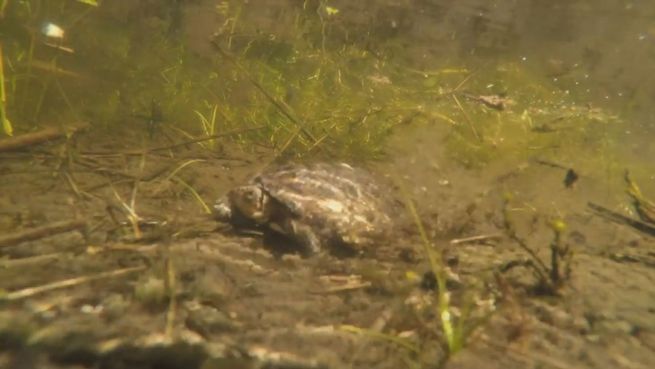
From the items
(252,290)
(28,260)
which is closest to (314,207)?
(252,290)

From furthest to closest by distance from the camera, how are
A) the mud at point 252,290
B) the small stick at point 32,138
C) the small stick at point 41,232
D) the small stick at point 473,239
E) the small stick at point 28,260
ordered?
the small stick at point 32,138 < the small stick at point 473,239 < the small stick at point 41,232 < the small stick at point 28,260 < the mud at point 252,290

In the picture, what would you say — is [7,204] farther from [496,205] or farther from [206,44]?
[206,44]

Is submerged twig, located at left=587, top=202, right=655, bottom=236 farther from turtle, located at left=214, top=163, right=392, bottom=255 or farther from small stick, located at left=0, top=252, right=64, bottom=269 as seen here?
small stick, located at left=0, top=252, right=64, bottom=269

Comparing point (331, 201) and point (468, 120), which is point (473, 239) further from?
point (468, 120)

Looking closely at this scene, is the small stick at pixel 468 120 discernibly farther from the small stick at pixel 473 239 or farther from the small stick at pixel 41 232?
the small stick at pixel 41 232

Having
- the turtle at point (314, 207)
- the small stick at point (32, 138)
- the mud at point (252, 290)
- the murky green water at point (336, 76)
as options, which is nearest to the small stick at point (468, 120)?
the murky green water at point (336, 76)

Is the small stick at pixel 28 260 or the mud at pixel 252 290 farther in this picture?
the small stick at pixel 28 260

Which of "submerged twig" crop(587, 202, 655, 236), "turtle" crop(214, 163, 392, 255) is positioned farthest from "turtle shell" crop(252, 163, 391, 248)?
"submerged twig" crop(587, 202, 655, 236)
